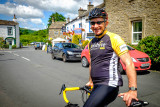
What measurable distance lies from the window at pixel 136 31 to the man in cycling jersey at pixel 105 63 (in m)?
12.2

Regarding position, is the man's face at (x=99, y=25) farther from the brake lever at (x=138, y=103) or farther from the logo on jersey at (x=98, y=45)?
the brake lever at (x=138, y=103)

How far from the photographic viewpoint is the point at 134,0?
1325 cm

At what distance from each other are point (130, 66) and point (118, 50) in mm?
253

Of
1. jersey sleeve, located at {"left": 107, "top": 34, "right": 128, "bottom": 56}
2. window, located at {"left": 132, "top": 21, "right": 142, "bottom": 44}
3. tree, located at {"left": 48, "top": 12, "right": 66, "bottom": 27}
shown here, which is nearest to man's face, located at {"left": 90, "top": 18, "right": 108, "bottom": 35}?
jersey sleeve, located at {"left": 107, "top": 34, "right": 128, "bottom": 56}

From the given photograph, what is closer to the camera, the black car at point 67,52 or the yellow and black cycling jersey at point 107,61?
the yellow and black cycling jersey at point 107,61

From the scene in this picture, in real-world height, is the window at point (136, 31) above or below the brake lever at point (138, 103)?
above

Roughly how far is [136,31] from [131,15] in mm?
1546

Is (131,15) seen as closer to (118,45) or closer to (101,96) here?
(118,45)

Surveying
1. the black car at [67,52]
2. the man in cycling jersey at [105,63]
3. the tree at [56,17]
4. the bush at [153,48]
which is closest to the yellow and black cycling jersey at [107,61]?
the man in cycling jersey at [105,63]

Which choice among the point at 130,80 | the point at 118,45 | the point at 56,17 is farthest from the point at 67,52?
the point at 56,17

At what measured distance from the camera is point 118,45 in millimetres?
1899

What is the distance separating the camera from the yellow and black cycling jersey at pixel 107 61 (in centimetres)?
196

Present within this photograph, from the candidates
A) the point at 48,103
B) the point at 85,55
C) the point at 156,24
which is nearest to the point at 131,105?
the point at 48,103

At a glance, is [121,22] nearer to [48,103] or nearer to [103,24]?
[48,103]
